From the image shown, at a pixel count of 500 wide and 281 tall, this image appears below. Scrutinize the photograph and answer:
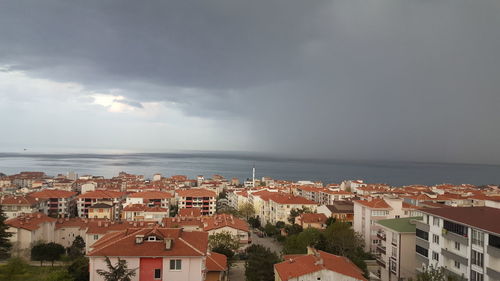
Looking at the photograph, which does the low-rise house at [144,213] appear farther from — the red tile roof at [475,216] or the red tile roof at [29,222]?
the red tile roof at [475,216]

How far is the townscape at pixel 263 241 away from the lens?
51.4 feet

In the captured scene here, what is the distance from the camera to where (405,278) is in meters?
25.3

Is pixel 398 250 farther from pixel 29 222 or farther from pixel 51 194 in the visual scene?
pixel 51 194

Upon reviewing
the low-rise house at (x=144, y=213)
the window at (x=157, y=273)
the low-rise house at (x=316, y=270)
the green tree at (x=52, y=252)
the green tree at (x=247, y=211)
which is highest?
the window at (x=157, y=273)

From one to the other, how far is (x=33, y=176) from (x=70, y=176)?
985cm

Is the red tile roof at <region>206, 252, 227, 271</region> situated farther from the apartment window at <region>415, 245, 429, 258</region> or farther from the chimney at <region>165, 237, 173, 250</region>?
the apartment window at <region>415, 245, 429, 258</region>

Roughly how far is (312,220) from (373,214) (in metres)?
6.40

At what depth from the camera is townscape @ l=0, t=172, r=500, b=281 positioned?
15.7 meters

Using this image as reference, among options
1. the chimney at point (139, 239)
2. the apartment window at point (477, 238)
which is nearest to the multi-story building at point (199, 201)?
the chimney at point (139, 239)

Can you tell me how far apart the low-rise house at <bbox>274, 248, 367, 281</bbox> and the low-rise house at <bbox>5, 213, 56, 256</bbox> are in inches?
889

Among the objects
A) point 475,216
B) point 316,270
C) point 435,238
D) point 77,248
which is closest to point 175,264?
point 316,270

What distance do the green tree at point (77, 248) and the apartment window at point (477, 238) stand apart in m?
27.6

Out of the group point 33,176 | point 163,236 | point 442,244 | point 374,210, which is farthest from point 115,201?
point 33,176

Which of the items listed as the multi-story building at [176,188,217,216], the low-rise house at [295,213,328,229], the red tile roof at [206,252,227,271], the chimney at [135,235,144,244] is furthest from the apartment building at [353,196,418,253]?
the multi-story building at [176,188,217,216]
